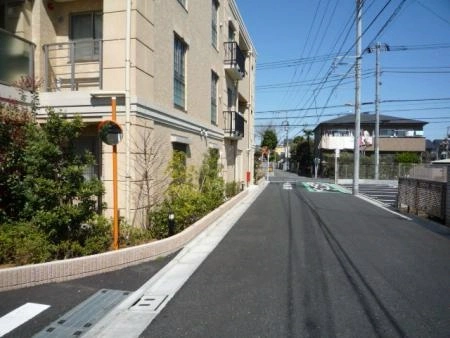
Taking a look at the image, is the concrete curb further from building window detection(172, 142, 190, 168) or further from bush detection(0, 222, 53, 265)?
building window detection(172, 142, 190, 168)

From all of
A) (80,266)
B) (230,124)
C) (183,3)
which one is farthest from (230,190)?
(80,266)

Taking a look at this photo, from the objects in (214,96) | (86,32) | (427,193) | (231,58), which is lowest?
(427,193)

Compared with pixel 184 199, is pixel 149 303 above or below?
below

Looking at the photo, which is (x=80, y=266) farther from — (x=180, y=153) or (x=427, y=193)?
(x=427, y=193)

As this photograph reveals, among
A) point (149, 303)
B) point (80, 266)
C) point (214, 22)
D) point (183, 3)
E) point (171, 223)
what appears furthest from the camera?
point (214, 22)

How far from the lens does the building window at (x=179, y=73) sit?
10.5 metres

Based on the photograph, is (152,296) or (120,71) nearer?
(152,296)

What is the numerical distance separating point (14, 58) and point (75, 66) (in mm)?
1300

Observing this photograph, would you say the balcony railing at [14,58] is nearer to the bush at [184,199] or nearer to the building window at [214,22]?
the bush at [184,199]

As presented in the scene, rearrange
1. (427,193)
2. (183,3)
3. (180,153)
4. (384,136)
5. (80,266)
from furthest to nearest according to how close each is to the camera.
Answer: (384,136), (427,193), (183,3), (180,153), (80,266)

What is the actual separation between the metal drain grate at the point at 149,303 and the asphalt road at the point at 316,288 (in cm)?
16

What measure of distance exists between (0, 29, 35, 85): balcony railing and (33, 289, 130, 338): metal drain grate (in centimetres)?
523

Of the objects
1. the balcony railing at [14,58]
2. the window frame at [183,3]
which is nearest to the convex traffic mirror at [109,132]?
the balcony railing at [14,58]

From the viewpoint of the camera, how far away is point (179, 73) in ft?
35.7
